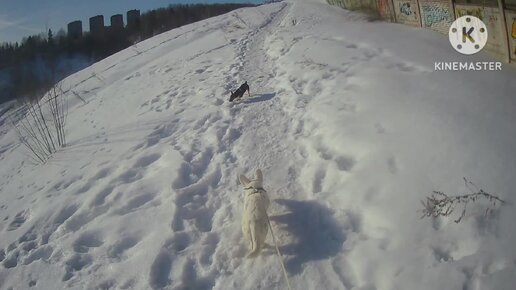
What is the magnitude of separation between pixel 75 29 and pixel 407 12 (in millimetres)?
57858

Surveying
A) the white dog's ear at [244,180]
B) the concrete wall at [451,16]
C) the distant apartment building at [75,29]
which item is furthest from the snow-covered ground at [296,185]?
the distant apartment building at [75,29]

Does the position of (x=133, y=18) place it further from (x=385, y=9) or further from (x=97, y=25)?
(x=385, y=9)

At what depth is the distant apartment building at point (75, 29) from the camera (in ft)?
189

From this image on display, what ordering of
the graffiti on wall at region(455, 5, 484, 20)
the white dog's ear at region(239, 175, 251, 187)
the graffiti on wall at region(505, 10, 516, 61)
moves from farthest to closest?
the graffiti on wall at region(455, 5, 484, 20)
the graffiti on wall at region(505, 10, 516, 61)
the white dog's ear at region(239, 175, 251, 187)

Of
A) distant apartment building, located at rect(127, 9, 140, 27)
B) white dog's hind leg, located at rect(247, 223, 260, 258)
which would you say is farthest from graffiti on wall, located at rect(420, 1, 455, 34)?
distant apartment building, located at rect(127, 9, 140, 27)

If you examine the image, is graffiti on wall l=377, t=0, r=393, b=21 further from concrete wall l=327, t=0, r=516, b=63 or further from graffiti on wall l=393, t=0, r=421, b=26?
graffiti on wall l=393, t=0, r=421, b=26

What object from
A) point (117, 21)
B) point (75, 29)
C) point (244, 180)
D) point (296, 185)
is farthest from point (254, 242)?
point (75, 29)

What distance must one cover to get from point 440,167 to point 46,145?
7675 mm

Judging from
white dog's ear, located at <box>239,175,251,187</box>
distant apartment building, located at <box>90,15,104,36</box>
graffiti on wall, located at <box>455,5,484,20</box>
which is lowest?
white dog's ear, located at <box>239,175,251,187</box>

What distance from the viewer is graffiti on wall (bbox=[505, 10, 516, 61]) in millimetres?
7139

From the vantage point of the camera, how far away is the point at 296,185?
192 inches

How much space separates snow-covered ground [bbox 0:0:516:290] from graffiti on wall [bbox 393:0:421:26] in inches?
118

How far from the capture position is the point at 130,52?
61.0 feet

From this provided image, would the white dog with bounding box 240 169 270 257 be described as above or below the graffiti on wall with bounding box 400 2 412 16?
below
